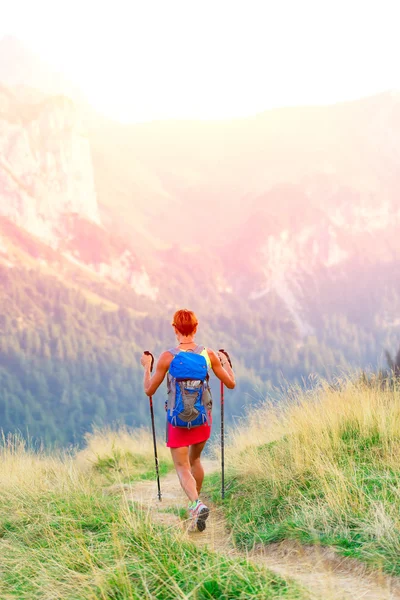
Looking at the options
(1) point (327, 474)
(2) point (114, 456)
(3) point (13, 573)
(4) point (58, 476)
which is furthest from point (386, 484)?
(2) point (114, 456)

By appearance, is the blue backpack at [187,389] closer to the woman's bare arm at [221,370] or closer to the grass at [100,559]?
the woman's bare arm at [221,370]

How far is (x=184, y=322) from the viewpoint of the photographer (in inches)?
248

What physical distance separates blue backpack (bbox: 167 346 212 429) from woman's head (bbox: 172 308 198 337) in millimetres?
185

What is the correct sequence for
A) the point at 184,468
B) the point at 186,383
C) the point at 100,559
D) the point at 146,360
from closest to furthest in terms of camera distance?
the point at 100,559
the point at 186,383
the point at 184,468
the point at 146,360

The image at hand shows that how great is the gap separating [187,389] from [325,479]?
62.5 inches

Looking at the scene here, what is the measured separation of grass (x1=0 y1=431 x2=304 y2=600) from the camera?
4000 mm

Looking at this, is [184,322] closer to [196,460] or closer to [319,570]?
[196,460]

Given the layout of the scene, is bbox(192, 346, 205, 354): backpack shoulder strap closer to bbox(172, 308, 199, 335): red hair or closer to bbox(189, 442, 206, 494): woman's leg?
bbox(172, 308, 199, 335): red hair

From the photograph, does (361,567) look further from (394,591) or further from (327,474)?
(327,474)

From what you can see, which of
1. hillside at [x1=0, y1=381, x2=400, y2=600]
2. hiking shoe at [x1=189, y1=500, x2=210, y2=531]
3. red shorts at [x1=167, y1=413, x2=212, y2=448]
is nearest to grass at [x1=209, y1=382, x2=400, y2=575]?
hillside at [x1=0, y1=381, x2=400, y2=600]

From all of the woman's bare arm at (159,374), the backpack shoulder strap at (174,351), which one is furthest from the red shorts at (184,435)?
the backpack shoulder strap at (174,351)

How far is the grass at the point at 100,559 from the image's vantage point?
4000 mm

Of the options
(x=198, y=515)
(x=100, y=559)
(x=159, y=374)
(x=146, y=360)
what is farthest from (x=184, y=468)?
(x=100, y=559)

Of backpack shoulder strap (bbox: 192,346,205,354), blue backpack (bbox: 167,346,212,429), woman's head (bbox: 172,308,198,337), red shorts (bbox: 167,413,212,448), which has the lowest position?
red shorts (bbox: 167,413,212,448)
